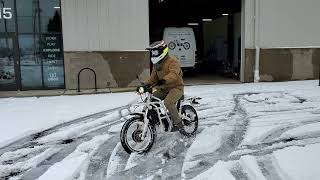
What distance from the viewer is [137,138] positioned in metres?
6.61

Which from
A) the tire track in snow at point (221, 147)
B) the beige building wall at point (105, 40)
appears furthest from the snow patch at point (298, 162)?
the beige building wall at point (105, 40)

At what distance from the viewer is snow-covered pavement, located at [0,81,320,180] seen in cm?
574

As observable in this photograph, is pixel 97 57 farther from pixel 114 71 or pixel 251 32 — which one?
pixel 251 32

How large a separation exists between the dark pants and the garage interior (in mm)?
8914

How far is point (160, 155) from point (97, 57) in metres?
8.93

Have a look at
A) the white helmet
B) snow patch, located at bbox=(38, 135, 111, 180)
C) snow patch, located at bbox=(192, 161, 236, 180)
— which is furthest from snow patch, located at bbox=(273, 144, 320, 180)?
snow patch, located at bbox=(38, 135, 111, 180)

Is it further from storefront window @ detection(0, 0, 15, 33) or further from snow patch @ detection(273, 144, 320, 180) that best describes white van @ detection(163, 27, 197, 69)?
snow patch @ detection(273, 144, 320, 180)

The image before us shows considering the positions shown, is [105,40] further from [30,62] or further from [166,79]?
[166,79]

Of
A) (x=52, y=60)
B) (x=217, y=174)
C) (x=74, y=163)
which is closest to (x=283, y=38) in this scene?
(x=52, y=60)

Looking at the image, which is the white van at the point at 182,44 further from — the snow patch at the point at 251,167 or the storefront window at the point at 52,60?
the snow patch at the point at 251,167

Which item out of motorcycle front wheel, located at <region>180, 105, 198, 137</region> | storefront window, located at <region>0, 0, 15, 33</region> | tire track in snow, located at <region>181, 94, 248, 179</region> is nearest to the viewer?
tire track in snow, located at <region>181, 94, 248, 179</region>

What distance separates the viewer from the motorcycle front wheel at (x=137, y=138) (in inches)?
257

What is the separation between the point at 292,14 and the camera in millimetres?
16094

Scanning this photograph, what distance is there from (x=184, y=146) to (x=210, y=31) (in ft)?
64.0
